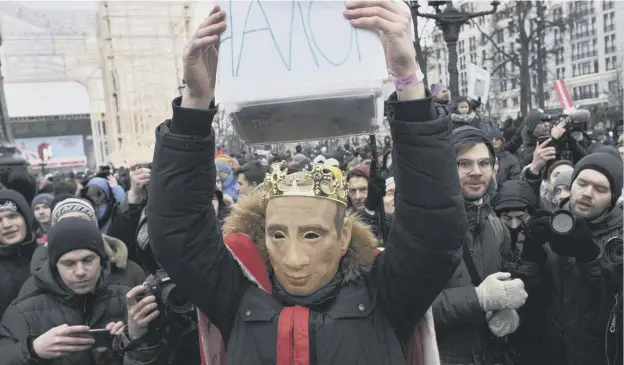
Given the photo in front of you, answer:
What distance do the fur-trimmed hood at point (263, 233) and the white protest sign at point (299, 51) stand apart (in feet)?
1.39

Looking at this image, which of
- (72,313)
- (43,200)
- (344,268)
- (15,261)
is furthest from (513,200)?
(43,200)

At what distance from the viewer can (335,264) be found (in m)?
1.72

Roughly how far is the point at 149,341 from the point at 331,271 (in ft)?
2.89

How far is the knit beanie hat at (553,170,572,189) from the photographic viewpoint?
3816mm

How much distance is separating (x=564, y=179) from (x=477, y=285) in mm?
1699

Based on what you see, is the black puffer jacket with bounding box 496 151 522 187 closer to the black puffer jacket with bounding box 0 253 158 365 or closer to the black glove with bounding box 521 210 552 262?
the black glove with bounding box 521 210 552 262

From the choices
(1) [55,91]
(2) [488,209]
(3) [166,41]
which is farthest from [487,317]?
(1) [55,91]

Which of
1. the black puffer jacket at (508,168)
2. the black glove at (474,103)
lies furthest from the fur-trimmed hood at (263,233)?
the black glove at (474,103)

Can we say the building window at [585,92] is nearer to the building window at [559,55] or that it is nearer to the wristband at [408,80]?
the building window at [559,55]

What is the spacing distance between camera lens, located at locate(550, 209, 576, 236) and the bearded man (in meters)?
1.05

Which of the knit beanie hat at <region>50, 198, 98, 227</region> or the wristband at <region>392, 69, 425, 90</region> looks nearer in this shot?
the wristband at <region>392, 69, 425, 90</region>

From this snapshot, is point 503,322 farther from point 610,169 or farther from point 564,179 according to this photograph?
point 564,179

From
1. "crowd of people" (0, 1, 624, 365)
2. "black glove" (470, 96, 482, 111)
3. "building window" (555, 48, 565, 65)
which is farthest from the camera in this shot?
"building window" (555, 48, 565, 65)

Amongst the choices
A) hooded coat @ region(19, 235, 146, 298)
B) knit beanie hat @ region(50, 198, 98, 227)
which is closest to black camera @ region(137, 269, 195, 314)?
hooded coat @ region(19, 235, 146, 298)
